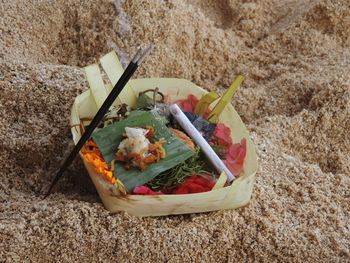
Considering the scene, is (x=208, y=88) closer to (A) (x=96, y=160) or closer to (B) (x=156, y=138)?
(B) (x=156, y=138)

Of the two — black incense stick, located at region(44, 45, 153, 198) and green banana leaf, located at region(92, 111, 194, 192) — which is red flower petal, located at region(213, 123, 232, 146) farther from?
black incense stick, located at region(44, 45, 153, 198)

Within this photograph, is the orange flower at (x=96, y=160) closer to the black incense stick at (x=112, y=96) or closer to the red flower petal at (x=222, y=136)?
the black incense stick at (x=112, y=96)

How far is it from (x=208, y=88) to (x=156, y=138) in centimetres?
82

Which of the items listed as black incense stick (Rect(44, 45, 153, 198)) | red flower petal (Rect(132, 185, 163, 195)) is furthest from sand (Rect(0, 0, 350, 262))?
black incense stick (Rect(44, 45, 153, 198))

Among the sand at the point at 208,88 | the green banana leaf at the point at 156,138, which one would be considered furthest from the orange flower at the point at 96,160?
the sand at the point at 208,88

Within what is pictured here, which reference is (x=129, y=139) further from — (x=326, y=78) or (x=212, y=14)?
(x=212, y=14)

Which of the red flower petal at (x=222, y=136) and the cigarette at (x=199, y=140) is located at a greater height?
the red flower petal at (x=222, y=136)

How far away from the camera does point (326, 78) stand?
2.34 m

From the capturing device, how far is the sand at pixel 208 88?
1606mm

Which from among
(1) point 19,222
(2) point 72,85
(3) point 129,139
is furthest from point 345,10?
(1) point 19,222

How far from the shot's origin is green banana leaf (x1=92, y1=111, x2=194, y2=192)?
1.59 metres

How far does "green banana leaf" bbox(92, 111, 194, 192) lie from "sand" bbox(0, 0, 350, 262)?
12cm

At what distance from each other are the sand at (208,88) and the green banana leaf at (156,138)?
0.41ft

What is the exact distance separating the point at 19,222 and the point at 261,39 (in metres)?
1.55
